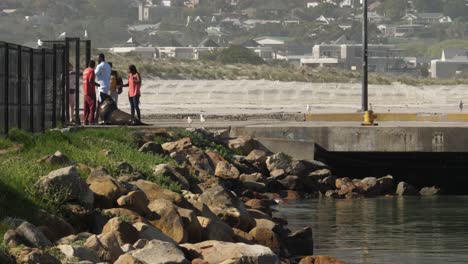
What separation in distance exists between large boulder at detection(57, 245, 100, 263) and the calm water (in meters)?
6.23

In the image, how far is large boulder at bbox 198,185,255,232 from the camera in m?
19.4

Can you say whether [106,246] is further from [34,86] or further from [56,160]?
[34,86]

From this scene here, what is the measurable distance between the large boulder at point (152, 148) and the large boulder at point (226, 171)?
3.89ft

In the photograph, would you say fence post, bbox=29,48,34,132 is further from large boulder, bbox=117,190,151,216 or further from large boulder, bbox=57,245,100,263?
large boulder, bbox=57,245,100,263

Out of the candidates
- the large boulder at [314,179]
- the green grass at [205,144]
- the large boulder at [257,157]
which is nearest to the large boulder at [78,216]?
the green grass at [205,144]

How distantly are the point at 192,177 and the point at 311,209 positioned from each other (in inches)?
157

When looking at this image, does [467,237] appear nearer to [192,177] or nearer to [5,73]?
[192,177]

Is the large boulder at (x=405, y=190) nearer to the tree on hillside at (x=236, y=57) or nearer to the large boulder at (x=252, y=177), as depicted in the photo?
the large boulder at (x=252, y=177)

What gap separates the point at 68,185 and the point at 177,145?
11.3 m

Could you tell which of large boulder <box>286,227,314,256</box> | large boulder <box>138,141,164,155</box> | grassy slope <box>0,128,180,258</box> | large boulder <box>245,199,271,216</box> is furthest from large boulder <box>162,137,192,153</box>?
large boulder <box>286,227,314,256</box>

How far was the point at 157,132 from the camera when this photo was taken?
30078 millimetres

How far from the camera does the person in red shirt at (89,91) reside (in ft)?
103

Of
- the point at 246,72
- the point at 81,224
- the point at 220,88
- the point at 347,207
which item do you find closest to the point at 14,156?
the point at 81,224

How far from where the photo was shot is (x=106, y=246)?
15242mm
